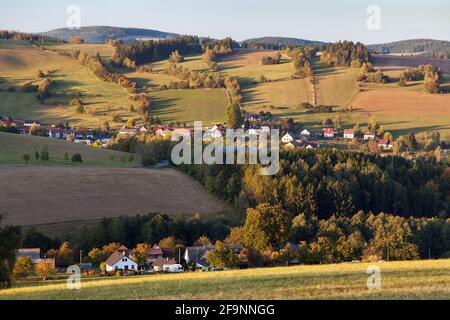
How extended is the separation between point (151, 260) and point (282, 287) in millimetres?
26377

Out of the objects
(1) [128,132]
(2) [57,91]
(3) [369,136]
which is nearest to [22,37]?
(2) [57,91]

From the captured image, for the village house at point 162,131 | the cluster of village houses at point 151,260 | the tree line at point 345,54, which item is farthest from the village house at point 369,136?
the cluster of village houses at point 151,260

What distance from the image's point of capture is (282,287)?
21281 millimetres

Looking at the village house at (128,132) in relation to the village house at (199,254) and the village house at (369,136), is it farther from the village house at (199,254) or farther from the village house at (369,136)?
the village house at (199,254)

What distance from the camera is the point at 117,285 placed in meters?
24.0

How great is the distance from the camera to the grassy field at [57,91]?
11162 cm

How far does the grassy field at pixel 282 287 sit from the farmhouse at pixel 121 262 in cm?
1759

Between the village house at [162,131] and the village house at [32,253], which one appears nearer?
the village house at [32,253]

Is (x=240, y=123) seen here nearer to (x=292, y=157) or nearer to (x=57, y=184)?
(x=292, y=157)

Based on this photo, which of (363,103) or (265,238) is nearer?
(265,238)

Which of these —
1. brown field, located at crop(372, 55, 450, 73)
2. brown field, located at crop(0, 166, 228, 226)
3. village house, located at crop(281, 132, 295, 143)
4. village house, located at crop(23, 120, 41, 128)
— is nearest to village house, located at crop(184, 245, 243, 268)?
brown field, located at crop(0, 166, 228, 226)

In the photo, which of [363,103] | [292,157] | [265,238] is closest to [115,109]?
[363,103]

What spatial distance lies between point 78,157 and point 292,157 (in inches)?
751

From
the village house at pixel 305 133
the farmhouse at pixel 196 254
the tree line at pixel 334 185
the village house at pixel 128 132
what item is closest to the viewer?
the farmhouse at pixel 196 254
